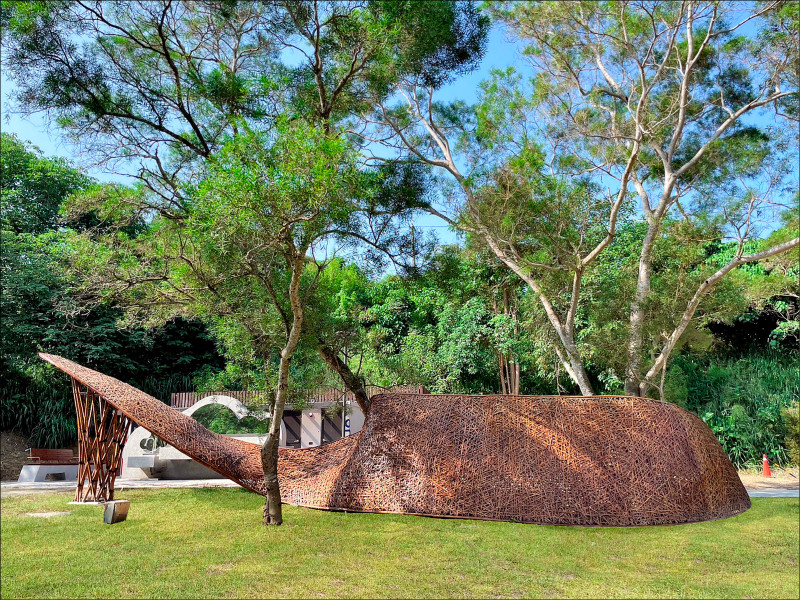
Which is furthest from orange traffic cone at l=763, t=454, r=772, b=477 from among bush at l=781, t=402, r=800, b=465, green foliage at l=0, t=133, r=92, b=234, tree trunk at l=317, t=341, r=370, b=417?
green foliage at l=0, t=133, r=92, b=234

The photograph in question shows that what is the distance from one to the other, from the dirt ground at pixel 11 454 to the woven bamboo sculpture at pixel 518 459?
10638 mm

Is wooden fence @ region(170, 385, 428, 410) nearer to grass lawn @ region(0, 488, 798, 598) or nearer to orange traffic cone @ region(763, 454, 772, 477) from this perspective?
grass lawn @ region(0, 488, 798, 598)

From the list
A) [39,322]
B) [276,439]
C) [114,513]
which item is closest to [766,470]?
[276,439]

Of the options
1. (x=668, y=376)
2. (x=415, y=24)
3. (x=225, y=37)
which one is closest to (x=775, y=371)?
(x=668, y=376)

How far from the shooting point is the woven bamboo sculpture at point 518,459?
797 cm

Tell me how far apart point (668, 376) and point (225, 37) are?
45.1 feet

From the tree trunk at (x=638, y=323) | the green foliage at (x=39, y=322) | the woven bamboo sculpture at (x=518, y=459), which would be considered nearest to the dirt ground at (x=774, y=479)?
the tree trunk at (x=638, y=323)

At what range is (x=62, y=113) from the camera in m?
9.39

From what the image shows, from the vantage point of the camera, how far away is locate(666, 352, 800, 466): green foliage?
16453 millimetres

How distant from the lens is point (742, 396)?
1738 cm

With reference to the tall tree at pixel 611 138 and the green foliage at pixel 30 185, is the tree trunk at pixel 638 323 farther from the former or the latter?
the green foliage at pixel 30 185

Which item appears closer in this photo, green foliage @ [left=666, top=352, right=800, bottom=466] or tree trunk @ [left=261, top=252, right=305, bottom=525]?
tree trunk @ [left=261, top=252, right=305, bottom=525]

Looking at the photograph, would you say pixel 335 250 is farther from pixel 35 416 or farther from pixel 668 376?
pixel 35 416

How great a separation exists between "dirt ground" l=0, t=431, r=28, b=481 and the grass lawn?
10.5m
